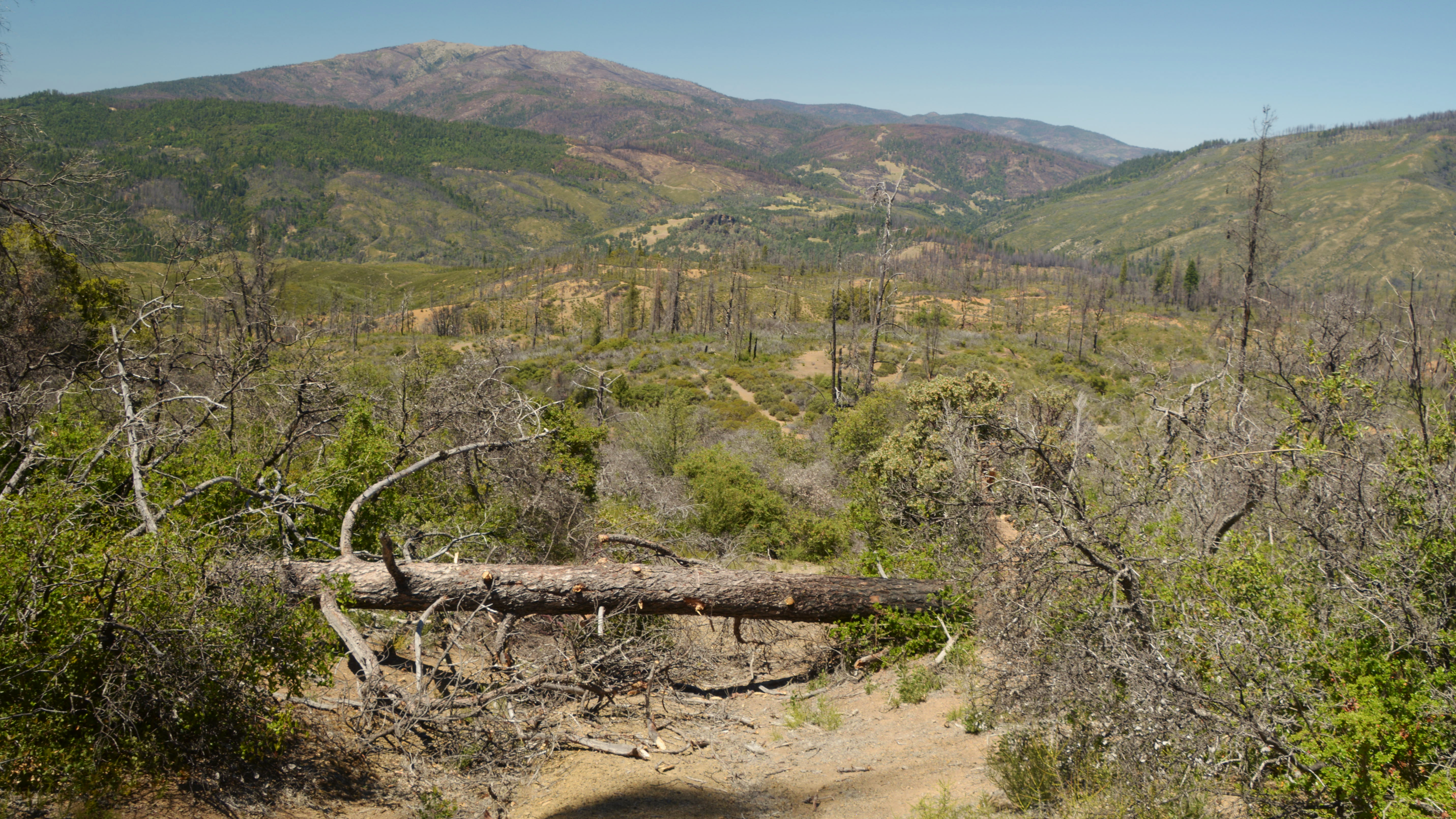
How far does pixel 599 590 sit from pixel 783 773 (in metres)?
2.51

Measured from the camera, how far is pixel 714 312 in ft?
283

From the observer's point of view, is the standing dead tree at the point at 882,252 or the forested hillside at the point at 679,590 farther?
the standing dead tree at the point at 882,252

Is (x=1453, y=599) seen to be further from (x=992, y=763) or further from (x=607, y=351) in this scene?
(x=607, y=351)

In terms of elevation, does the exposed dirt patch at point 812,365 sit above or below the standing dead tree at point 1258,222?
below

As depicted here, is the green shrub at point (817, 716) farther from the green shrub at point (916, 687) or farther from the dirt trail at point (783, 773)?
the green shrub at point (916, 687)

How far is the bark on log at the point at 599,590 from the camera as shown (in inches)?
271

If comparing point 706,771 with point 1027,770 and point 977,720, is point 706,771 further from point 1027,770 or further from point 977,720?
point 1027,770

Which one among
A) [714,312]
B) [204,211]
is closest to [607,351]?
[714,312]

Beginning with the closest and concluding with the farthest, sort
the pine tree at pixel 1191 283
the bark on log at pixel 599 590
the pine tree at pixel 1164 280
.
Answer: the bark on log at pixel 599 590 < the pine tree at pixel 1191 283 < the pine tree at pixel 1164 280

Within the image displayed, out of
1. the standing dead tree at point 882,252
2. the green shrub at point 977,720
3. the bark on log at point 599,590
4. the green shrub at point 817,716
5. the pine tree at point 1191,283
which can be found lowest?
the green shrub at point 817,716

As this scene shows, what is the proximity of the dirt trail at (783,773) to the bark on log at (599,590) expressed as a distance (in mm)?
1159

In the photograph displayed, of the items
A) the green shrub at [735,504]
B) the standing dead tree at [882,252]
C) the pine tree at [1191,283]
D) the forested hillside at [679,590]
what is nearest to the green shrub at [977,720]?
the forested hillside at [679,590]

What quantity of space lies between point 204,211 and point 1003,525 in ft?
739

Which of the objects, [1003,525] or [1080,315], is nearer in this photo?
[1003,525]
